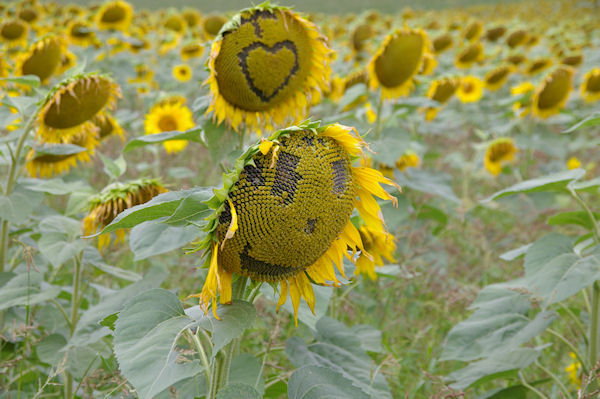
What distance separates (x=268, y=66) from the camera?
1.70 meters

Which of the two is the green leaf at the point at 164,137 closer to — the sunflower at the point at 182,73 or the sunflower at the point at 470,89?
the sunflower at the point at 470,89

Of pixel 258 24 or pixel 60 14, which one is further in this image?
pixel 60 14

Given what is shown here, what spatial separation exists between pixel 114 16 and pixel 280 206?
4.92 metres

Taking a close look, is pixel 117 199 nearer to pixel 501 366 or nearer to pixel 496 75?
pixel 501 366

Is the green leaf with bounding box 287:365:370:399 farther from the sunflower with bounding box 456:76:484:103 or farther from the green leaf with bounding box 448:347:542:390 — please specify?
the sunflower with bounding box 456:76:484:103

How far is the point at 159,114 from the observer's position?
3.71 metres

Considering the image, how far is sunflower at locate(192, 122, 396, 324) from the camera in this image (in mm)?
963

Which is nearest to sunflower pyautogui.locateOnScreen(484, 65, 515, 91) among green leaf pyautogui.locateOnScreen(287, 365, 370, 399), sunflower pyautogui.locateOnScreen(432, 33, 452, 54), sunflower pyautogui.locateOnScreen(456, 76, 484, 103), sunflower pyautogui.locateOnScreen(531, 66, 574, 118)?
sunflower pyautogui.locateOnScreen(456, 76, 484, 103)

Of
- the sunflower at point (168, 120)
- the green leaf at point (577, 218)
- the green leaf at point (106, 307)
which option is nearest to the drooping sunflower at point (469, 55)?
the sunflower at point (168, 120)

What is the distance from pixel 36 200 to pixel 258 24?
36.7 inches

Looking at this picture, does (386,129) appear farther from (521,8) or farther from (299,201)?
(521,8)

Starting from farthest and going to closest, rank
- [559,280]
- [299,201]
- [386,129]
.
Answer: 1. [386,129]
2. [559,280]
3. [299,201]

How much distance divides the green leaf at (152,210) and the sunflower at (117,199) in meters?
0.66

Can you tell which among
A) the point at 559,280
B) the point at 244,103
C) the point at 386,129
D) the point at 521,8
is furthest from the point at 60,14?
the point at 521,8
